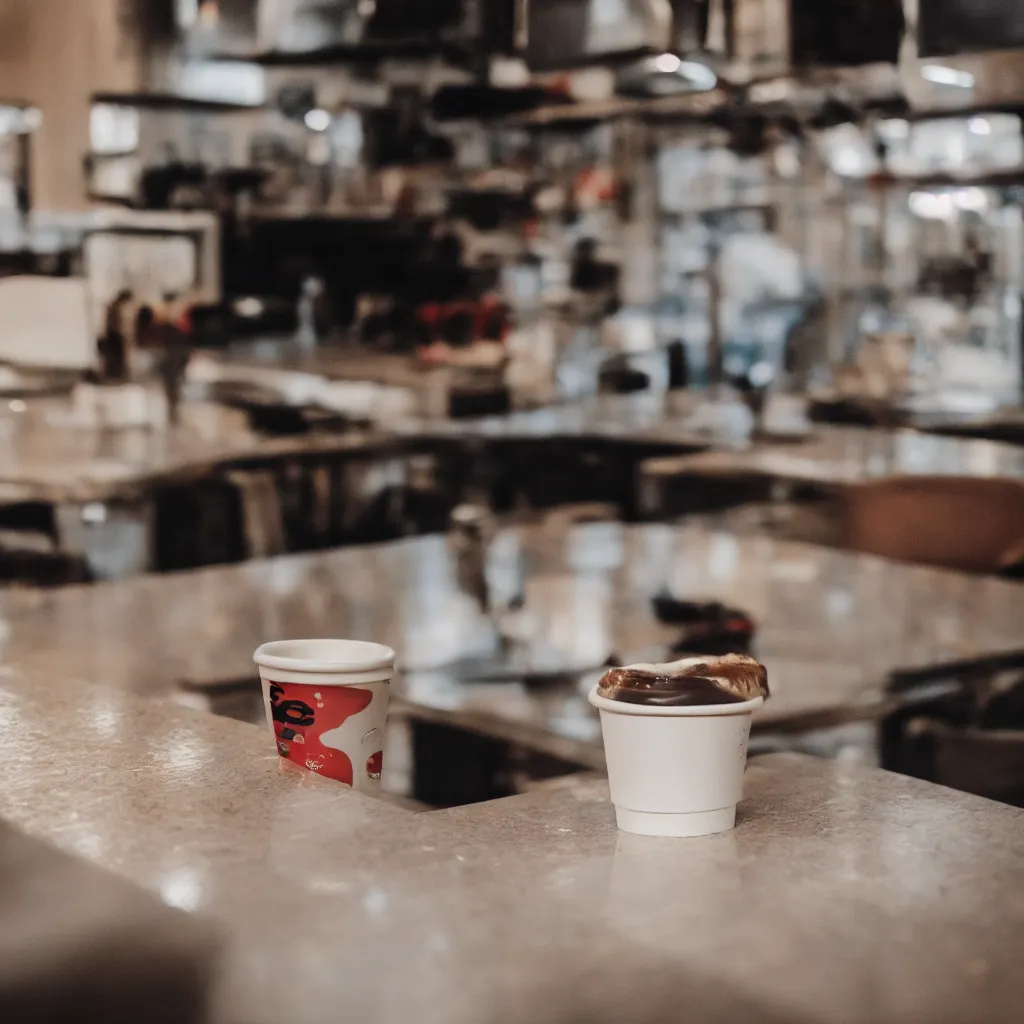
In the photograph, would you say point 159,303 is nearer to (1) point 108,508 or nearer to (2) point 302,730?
(1) point 108,508

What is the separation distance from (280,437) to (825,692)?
2.48m

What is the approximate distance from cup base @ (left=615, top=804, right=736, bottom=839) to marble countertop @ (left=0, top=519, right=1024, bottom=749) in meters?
0.94

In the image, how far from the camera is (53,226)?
13.6 feet

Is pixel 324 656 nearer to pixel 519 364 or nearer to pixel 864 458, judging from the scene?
pixel 864 458

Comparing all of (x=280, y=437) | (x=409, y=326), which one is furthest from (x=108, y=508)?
(x=409, y=326)

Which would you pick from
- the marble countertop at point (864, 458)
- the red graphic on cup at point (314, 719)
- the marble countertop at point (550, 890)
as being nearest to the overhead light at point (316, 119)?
the marble countertop at point (864, 458)

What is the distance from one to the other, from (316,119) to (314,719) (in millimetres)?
3414

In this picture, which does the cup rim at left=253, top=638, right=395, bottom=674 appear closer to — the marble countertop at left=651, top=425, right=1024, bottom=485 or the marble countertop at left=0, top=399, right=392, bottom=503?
the marble countertop at left=651, top=425, right=1024, bottom=485

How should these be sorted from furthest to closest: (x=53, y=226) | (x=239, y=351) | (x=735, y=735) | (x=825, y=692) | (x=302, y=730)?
(x=239, y=351)
(x=53, y=226)
(x=825, y=692)
(x=302, y=730)
(x=735, y=735)

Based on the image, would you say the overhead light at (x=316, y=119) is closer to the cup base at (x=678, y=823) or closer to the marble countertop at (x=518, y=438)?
the marble countertop at (x=518, y=438)

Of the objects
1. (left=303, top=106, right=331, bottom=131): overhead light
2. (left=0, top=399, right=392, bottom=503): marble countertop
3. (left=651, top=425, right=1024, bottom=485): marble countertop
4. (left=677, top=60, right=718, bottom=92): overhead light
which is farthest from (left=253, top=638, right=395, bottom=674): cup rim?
(left=303, top=106, right=331, bottom=131): overhead light

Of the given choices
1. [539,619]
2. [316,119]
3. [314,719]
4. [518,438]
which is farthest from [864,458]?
[314,719]

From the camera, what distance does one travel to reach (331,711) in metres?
1.30

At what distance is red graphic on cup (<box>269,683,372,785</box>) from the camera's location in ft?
4.24
